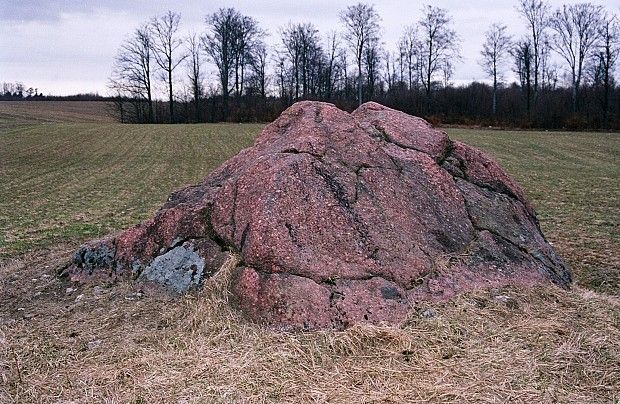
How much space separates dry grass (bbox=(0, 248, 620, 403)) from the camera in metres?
3.54

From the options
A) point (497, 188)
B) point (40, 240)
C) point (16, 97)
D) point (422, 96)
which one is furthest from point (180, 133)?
point (16, 97)

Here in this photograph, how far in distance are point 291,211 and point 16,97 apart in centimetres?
10342

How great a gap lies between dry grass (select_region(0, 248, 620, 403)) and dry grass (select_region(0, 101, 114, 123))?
51729 millimetres

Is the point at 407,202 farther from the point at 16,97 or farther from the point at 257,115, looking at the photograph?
the point at 16,97

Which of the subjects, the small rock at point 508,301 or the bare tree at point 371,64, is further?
the bare tree at point 371,64

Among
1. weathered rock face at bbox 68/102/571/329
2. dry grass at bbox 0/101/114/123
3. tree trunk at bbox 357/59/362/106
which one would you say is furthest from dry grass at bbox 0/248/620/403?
tree trunk at bbox 357/59/362/106

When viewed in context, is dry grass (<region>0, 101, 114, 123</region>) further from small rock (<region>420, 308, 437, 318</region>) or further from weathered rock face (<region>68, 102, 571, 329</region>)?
small rock (<region>420, 308, 437, 318</region>)

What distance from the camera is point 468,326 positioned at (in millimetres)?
4266

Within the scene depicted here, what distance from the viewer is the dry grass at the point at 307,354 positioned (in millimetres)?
3543

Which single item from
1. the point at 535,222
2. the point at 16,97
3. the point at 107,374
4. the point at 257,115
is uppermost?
the point at 16,97

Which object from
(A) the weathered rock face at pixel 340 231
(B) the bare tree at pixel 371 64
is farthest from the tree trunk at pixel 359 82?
(A) the weathered rock face at pixel 340 231

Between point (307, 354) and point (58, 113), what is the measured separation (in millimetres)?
70139

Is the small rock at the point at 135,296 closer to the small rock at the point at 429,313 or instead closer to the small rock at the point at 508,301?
the small rock at the point at 429,313

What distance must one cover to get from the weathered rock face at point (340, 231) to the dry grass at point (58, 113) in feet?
167
